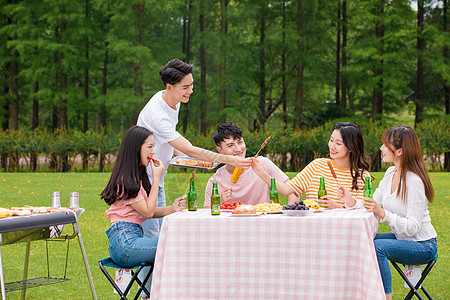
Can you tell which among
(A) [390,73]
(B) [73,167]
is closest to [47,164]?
(B) [73,167]

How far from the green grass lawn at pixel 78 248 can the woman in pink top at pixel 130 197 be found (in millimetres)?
1537

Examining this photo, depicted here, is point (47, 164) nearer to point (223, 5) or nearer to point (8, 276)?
point (223, 5)

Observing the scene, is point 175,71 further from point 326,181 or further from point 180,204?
point 326,181

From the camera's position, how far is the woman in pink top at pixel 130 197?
12.5 ft

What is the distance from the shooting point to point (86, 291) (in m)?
5.40

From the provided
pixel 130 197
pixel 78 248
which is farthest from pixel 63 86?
pixel 130 197

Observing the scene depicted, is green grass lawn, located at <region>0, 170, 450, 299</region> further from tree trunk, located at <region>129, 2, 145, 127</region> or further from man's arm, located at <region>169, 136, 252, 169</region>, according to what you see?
tree trunk, located at <region>129, 2, 145, 127</region>

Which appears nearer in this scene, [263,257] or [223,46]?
[263,257]

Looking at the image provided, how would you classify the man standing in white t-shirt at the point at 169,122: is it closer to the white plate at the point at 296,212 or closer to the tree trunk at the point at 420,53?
the white plate at the point at 296,212

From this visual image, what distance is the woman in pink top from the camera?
381 centimetres

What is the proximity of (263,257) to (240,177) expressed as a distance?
1.61 m

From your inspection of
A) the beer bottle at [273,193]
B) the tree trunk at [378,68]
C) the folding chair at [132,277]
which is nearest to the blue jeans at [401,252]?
the beer bottle at [273,193]

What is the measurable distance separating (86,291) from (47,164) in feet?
53.7

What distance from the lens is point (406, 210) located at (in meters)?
3.93
